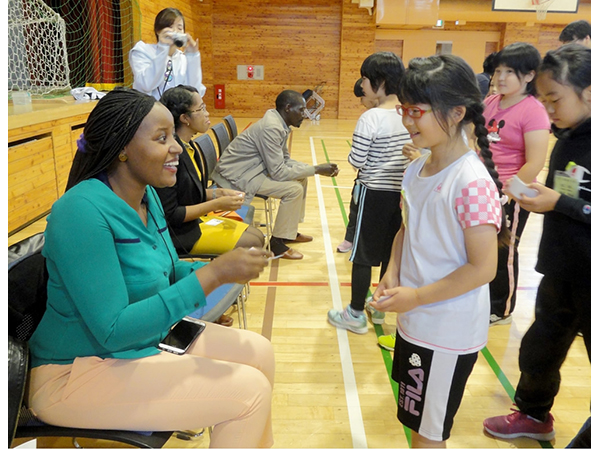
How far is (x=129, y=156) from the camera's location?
1.32 m

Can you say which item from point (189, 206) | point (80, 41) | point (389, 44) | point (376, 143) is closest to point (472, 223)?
point (376, 143)

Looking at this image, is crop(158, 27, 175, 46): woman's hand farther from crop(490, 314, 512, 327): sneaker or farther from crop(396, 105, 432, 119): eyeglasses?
crop(490, 314, 512, 327): sneaker

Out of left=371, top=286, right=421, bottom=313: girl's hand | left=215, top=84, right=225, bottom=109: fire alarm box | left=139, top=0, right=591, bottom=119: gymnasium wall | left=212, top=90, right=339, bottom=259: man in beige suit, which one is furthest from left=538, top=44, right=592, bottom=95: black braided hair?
left=215, top=84, right=225, bottom=109: fire alarm box

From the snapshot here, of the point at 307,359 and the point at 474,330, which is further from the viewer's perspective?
the point at 307,359

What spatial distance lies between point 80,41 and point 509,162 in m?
8.39

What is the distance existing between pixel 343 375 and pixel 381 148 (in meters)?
1.13

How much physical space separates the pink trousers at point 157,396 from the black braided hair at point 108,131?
0.52 m

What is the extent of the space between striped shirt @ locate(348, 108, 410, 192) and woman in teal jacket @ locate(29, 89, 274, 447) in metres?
1.19

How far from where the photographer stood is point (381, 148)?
2.33 meters

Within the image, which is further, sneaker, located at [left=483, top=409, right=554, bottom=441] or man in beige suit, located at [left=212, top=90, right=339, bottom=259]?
man in beige suit, located at [left=212, top=90, right=339, bottom=259]

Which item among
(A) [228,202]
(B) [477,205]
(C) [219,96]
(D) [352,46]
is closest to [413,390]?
(B) [477,205]

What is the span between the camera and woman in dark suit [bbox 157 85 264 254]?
2.46 m

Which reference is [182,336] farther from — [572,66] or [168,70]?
[168,70]

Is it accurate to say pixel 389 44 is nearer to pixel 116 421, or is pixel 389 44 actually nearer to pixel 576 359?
pixel 576 359
